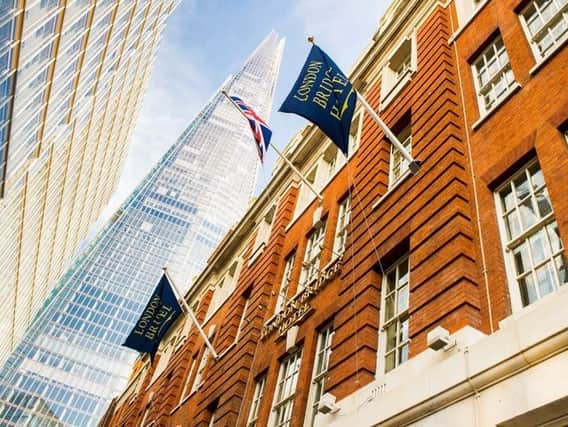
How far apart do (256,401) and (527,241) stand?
9.72 meters

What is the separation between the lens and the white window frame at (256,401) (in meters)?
14.7

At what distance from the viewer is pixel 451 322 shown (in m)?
8.20

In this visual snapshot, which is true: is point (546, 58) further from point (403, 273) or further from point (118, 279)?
point (118, 279)

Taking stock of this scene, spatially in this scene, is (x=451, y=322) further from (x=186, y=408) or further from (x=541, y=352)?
(x=186, y=408)

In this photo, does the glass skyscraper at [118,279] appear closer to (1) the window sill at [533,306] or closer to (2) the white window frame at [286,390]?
(2) the white window frame at [286,390]

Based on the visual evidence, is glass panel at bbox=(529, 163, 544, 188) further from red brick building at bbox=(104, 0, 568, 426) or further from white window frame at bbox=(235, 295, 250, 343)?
white window frame at bbox=(235, 295, 250, 343)

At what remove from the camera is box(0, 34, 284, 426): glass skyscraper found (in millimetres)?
113438

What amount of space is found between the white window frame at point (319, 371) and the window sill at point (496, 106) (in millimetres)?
5851

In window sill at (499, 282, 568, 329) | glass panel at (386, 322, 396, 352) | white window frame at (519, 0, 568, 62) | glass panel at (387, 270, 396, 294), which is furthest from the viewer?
glass panel at (387, 270, 396, 294)

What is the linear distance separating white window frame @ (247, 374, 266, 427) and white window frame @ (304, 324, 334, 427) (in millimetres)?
2895

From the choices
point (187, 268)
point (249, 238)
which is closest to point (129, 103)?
point (249, 238)

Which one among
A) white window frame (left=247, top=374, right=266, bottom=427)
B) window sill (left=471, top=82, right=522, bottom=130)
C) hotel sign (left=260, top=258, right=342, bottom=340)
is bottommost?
white window frame (left=247, top=374, right=266, bottom=427)

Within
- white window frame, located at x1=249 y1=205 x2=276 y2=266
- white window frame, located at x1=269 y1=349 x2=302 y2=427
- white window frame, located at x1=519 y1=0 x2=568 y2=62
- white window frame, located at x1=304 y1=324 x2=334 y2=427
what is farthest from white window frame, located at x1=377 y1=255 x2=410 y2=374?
white window frame, located at x1=249 y1=205 x2=276 y2=266

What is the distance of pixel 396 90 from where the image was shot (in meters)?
15.9
